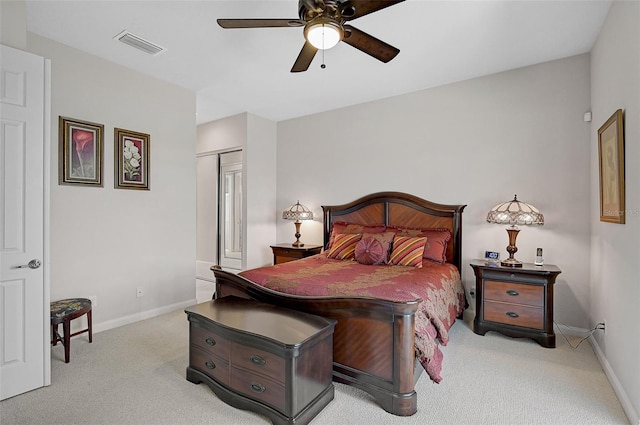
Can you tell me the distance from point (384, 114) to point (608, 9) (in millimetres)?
2390

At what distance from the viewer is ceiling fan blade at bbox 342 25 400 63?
2166 millimetres

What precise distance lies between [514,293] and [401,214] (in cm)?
157

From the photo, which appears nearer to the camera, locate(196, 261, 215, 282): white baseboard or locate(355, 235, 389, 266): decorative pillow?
locate(355, 235, 389, 266): decorative pillow

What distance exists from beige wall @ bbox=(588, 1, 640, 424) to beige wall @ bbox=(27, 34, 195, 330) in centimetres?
427

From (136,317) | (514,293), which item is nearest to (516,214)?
(514,293)

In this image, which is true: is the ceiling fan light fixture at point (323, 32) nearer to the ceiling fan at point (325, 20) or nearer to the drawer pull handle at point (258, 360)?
the ceiling fan at point (325, 20)

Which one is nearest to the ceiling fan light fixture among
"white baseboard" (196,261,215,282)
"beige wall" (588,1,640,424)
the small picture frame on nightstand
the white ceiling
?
the white ceiling

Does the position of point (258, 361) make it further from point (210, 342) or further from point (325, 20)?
point (325, 20)

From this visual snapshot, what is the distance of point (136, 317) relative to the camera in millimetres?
3689

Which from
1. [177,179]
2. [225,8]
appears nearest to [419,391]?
[225,8]

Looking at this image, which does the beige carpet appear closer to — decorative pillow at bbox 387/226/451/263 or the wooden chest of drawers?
the wooden chest of drawers

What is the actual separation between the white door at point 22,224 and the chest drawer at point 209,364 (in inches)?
41.1

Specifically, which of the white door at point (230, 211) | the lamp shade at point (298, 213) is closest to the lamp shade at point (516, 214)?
the lamp shade at point (298, 213)

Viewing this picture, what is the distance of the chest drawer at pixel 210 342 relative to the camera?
7.02ft
